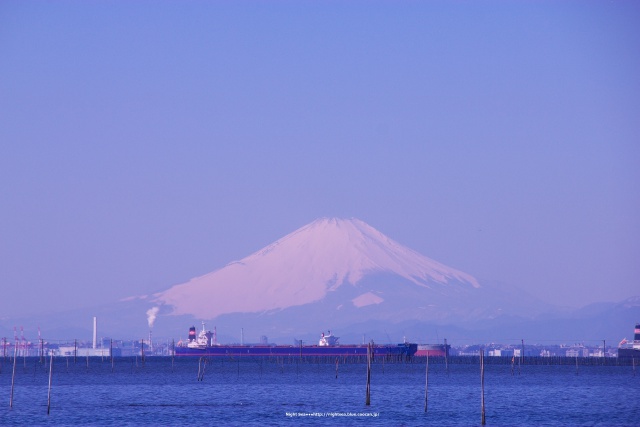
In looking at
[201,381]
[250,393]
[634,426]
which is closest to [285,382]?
[201,381]

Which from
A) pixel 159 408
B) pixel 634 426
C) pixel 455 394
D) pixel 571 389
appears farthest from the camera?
pixel 571 389

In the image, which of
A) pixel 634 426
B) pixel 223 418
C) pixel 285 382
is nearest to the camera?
pixel 634 426

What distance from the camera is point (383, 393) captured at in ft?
356

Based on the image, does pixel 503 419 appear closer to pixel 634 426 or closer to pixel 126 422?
pixel 634 426

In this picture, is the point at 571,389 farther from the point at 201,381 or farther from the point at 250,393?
the point at 201,381

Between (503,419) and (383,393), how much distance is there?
29956 mm

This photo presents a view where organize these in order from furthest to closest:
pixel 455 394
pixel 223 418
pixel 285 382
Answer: pixel 285 382
pixel 455 394
pixel 223 418

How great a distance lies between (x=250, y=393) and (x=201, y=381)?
2645 cm

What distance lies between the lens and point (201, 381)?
13462 centimetres

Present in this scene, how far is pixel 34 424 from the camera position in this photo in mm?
75750

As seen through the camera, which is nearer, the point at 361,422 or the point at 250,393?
the point at 361,422

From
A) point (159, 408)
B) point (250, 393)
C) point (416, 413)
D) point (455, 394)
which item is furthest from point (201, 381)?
point (416, 413)

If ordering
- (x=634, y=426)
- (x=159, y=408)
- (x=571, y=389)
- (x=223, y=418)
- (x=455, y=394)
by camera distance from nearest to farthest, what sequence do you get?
(x=634, y=426) < (x=223, y=418) < (x=159, y=408) < (x=455, y=394) < (x=571, y=389)

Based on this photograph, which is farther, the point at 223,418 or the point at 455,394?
the point at 455,394
